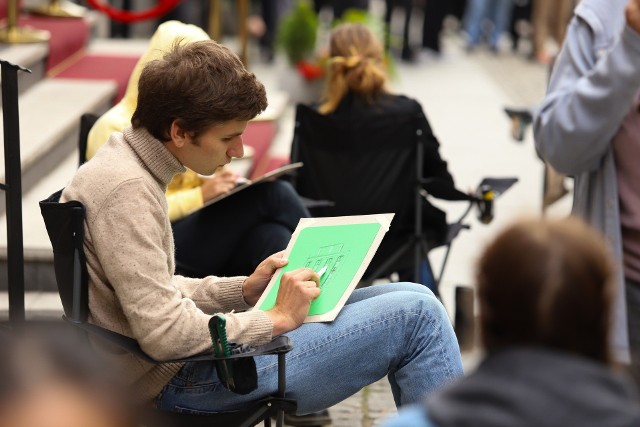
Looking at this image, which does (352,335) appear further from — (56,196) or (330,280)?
(56,196)

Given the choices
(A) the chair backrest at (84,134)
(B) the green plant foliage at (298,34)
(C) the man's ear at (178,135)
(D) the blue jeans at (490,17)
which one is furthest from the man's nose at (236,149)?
(D) the blue jeans at (490,17)

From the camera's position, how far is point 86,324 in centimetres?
296

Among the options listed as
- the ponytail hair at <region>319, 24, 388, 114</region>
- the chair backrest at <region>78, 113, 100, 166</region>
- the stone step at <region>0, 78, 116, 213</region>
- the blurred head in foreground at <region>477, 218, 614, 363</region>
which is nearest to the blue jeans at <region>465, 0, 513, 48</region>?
the stone step at <region>0, 78, 116, 213</region>

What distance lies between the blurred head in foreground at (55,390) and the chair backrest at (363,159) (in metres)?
3.47

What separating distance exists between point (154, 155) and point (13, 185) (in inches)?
24.6

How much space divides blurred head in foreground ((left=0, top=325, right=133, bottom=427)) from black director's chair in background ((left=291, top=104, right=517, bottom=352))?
3.45 meters

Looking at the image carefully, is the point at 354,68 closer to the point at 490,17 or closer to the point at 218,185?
the point at 218,185

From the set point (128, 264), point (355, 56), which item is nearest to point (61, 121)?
point (355, 56)

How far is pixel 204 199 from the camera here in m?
4.54

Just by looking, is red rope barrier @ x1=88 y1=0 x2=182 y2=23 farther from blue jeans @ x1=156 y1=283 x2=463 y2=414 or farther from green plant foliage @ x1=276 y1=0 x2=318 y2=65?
blue jeans @ x1=156 y1=283 x2=463 y2=414

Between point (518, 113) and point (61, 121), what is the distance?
226 centimetres

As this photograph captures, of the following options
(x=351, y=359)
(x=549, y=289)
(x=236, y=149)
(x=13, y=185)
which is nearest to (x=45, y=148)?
(x=13, y=185)

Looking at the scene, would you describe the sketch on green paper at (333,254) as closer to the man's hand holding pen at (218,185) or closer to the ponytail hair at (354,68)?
the man's hand holding pen at (218,185)

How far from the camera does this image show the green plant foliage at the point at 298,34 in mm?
9609
